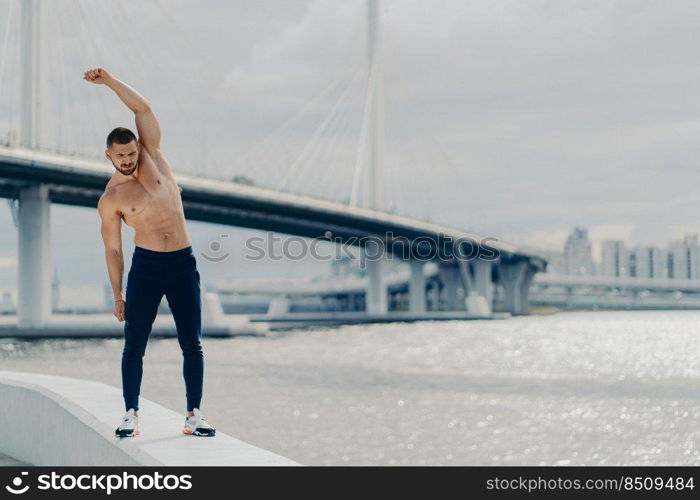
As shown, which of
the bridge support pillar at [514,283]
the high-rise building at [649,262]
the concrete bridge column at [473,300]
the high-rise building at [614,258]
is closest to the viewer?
the concrete bridge column at [473,300]

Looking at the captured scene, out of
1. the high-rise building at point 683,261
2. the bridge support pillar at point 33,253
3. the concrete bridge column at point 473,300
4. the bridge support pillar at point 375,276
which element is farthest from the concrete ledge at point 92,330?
the high-rise building at point 683,261

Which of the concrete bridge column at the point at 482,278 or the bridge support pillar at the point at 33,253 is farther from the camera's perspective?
the concrete bridge column at the point at 482,278

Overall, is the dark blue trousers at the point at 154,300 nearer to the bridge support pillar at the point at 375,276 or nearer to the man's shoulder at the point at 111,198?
the man's shoulder at the point at 111,198

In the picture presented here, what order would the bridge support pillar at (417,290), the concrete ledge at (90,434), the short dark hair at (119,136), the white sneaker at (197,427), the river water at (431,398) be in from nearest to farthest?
1. the concrete ledge at (90,434)
2. the short dark hair at (119,136)
3. the white sneaker at (197,427)
4. the river water at (431,398)
5. the bridge support pillar at (417,290)

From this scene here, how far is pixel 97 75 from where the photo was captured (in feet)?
14.9

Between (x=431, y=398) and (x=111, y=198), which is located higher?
(x=111, y=198)

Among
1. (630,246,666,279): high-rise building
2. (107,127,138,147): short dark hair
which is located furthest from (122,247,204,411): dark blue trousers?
(630,246,666,279): high-rise building

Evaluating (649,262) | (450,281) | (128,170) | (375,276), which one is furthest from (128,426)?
(649,262)

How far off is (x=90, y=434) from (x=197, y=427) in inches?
23.4

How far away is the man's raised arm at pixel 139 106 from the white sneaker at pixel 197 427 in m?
1.30

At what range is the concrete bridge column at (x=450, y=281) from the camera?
3365 inches

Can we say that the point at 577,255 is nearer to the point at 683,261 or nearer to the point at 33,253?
the point at 683,261

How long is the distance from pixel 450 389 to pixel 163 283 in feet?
63.9

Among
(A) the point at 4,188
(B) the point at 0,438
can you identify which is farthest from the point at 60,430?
(A) the point at 4,188
